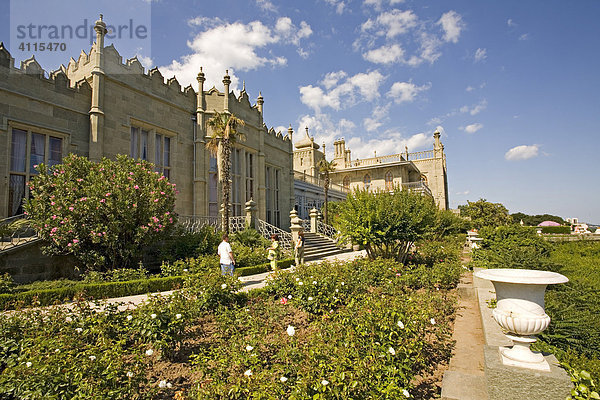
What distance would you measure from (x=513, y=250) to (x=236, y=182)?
12937mm

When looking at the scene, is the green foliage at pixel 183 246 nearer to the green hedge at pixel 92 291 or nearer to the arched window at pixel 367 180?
the green hedge at pixel 92 291

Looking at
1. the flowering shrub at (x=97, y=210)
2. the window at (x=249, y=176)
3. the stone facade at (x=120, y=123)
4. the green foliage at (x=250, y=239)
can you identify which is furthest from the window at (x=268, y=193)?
the flowering shrub at (x=97, y=210)

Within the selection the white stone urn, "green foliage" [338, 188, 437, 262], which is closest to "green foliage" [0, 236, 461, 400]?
the white stone urn

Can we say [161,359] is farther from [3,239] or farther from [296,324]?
[3,239]

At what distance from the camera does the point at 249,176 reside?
18062 mm

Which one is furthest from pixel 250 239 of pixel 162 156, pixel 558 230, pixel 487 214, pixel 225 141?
pixel 558 230

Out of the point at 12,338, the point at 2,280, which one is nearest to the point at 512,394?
the point at 12,338

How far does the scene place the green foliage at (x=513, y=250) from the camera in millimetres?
7564

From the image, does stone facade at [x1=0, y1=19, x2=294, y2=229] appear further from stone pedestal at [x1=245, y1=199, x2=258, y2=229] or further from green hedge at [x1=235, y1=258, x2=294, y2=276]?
green hedge at [x1=235, y1=258, x2=294, y2=276]

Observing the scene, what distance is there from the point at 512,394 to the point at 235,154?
51.5ft

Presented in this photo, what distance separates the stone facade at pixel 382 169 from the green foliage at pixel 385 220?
22180 millimetres

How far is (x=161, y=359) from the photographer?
4.36 metres

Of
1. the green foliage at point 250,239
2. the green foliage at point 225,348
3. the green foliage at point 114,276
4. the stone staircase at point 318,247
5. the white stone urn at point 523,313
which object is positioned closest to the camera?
the green foliage at point 225,348

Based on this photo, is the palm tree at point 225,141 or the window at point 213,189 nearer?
the palm tree at point 225,141
